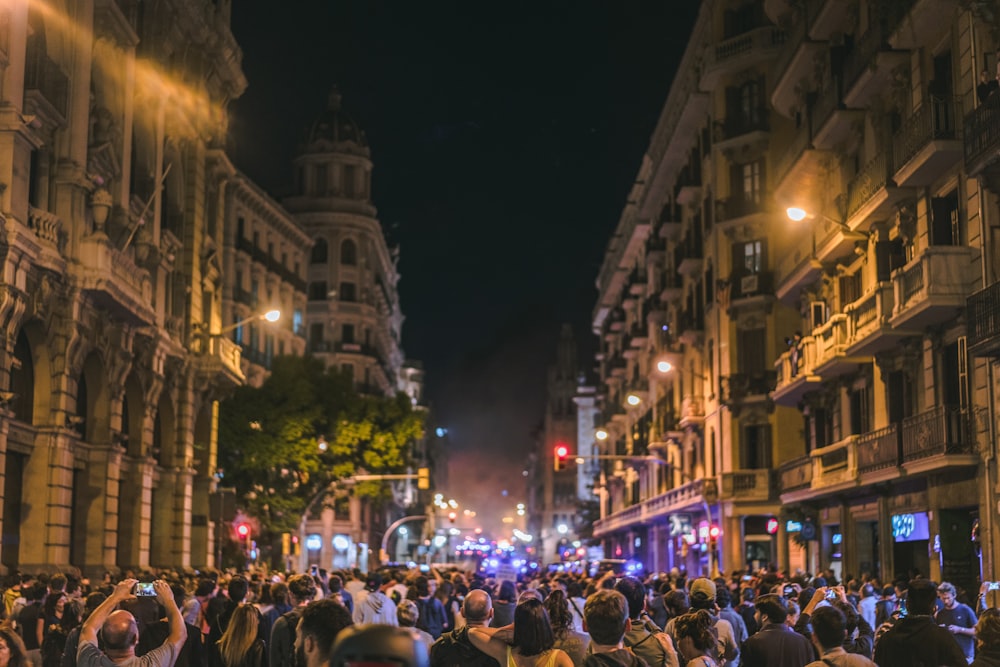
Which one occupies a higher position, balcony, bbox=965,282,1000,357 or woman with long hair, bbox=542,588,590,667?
balcony, bbox=965,282,1000,357

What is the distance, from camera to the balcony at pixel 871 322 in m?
30.0

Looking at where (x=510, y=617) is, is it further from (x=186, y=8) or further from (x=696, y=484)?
(x=696, y=484)

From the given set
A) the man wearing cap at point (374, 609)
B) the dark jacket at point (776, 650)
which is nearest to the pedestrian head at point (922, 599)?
the dark jacket at point (776, 650)

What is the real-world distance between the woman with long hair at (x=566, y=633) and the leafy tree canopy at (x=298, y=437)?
4961 cm

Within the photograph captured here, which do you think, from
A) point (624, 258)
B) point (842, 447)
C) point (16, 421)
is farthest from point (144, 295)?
point (624, 258)

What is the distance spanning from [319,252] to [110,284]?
60.1 meters

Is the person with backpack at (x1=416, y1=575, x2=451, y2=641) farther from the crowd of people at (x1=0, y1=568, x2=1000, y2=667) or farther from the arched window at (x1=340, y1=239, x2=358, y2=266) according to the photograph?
the arched window at (x1=340, y1=239, x2=358, y2=266)

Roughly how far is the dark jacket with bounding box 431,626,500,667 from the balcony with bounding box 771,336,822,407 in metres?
27.5

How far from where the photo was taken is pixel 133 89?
121 ft

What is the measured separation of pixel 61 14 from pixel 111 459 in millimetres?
10638

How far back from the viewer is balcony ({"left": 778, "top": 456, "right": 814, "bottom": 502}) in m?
39.0

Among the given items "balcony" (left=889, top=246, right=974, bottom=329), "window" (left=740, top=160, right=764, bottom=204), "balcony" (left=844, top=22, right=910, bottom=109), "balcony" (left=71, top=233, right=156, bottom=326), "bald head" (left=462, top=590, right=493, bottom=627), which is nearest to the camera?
"bald head" (left=462, top=590, right=493, bottom=627)

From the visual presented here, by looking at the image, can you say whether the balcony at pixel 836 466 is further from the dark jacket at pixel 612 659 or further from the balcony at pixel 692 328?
the dark jacket at pixel 612 659

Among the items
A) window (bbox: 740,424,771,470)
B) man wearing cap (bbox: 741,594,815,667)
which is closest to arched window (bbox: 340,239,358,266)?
window (bbox: 740,424,771,470)
